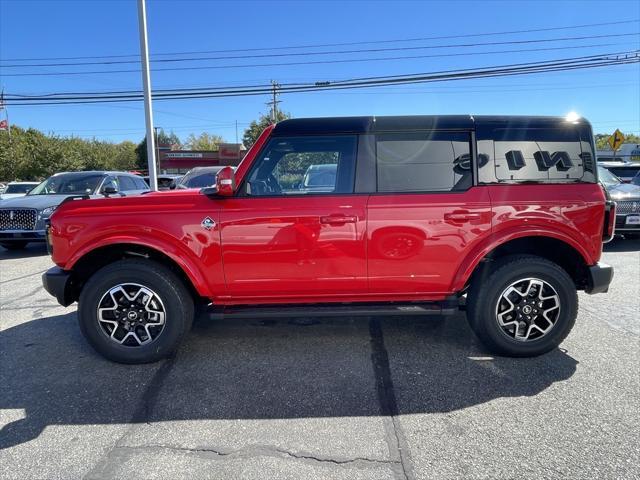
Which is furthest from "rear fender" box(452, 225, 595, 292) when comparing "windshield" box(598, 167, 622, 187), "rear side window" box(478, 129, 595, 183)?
"windshield" box(598, 167, 622, 187)

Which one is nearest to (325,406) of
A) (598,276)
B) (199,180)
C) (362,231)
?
(362,231)

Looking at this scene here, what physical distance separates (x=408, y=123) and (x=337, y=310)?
169 cm

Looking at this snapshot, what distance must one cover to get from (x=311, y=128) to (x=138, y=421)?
8.28 ft

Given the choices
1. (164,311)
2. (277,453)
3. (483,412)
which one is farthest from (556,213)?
(164,311)

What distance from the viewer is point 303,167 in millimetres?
3414

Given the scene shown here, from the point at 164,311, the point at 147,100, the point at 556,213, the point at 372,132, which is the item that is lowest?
the point at 164,311

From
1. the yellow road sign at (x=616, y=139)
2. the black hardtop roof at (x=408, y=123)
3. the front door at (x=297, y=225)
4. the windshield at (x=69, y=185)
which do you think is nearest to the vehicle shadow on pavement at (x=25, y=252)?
the windshield at (x=69, y=185)

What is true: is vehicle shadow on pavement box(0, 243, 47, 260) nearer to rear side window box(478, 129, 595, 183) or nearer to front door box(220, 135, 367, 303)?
front door box(220, 135, 367, 303)

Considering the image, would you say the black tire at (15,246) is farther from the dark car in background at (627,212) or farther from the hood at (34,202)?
the dark car in background at (627,212)

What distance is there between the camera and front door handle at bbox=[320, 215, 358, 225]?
325 cm

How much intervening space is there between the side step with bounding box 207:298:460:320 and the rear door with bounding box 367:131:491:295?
0.44 ft

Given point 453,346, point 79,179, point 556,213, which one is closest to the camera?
point 556,213

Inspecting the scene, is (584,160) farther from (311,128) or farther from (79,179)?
(79,179)

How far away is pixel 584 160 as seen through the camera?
3.36 meters
